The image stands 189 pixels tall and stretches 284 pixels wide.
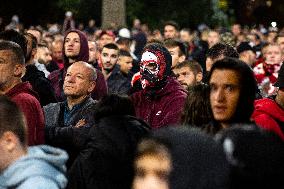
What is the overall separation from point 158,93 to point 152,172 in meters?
4.27

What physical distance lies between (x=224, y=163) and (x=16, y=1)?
35.1 meters

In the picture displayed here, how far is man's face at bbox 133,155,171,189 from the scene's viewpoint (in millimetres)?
3512

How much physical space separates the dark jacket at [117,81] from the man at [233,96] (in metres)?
6.37

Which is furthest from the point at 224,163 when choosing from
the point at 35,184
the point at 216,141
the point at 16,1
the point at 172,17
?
the point at 16,1

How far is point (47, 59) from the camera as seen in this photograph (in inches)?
525

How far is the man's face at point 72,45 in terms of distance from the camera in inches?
416

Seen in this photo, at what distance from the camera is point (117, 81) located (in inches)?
469

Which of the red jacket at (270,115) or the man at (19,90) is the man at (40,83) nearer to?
the man at (19,90)

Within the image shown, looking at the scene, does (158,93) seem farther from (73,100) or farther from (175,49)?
(175,49)

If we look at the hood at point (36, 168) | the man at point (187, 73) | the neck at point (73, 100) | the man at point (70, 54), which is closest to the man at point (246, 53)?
the man at point (187, 73)

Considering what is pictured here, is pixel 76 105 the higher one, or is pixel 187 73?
pixel 187 73

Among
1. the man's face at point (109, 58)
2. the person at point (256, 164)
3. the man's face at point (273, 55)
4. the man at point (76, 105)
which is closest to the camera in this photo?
the person at point (256, 164)

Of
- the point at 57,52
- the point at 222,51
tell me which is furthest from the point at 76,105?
the point at 57,52

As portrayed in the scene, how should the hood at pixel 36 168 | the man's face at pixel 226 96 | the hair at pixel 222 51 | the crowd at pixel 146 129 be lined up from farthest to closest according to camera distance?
the hair at pixel 222 51
the man's face at pixel 226 96
the hood at pixel 36 168
the crowd at pixel 146 129
